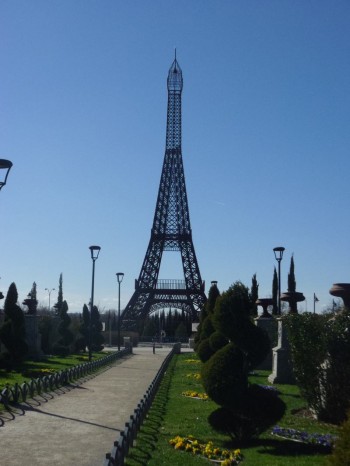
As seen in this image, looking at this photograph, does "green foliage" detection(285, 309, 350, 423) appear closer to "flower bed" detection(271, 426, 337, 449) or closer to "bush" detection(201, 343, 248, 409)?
"flower bed" detection(271, 426, 337, 449)

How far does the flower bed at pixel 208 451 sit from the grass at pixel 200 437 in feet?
0.46

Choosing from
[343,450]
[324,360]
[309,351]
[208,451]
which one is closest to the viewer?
[343,450]

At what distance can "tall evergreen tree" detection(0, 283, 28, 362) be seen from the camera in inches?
1070

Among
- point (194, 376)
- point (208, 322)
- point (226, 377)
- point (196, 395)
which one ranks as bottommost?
point (196, 395)

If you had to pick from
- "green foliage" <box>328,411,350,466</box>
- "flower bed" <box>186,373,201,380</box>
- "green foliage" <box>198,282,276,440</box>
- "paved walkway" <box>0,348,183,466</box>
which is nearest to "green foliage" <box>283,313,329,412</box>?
"green foliage" <box>198,282,276,440</box>

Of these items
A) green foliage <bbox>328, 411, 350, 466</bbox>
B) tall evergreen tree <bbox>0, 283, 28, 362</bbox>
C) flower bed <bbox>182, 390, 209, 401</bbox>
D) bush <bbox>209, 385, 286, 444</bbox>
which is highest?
tall evergreen tree <bbox>0, 283, 28, 362</bbox>

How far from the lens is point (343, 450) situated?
578cm

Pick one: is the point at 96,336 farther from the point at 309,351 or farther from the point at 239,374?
the point at 239,374

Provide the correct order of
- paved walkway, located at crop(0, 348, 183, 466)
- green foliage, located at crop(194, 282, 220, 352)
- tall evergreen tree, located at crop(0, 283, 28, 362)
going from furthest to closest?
1. tall evergreen tree, located at crop(0, 283, 28, 362)
2. green foliage, located at crop(194, 282, 220, 352)
3. paved walkway, located at crop(0, 348, 183, 466)

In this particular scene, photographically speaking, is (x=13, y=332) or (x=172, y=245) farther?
(x=172, y=245)

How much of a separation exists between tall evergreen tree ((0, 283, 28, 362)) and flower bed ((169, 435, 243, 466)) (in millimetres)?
15862

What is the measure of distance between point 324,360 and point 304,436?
347 centimetres

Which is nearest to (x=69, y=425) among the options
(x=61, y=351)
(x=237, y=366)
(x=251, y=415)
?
(x=237, y=366)

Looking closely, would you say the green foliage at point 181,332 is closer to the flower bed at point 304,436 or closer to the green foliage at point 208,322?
the green foliage at point 208,322
